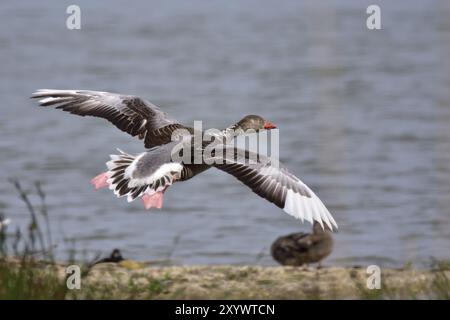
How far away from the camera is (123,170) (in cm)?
698

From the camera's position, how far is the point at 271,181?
6.70 meters

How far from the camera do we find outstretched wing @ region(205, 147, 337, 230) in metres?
6.50

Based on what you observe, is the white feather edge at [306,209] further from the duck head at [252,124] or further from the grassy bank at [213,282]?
the duck head at [252,124]

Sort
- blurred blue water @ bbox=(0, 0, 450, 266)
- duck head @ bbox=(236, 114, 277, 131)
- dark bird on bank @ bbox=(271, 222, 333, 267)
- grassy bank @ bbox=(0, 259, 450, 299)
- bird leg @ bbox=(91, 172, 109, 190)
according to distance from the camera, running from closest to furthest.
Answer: grassy bank @ bbox=(0, 259, 450, 299), bird leg @ bbox=(91, 172, 109, 190), duck head @ bbox=(236, 114, 277, 131), dark bird on bank @ bbox=(271, 222, 333, 267), blurred blue water @ bbox=(0, 0, 450, 266)

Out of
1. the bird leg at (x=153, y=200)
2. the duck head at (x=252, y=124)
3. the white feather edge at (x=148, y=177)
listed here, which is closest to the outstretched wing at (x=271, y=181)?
the white feather edge at (x=148, y=177)

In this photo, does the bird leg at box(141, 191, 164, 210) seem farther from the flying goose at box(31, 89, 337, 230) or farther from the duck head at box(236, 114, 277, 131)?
the duck head at box(236, 114, 277, 131)

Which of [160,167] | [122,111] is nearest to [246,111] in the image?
[122,111]

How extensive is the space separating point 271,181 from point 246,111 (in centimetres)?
1068

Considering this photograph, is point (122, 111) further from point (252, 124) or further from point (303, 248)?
point (303, 248)

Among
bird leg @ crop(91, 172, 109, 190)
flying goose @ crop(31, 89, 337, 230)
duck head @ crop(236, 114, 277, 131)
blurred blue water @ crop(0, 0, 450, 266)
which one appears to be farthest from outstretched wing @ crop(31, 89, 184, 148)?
blurred blue water @ crop(0, 0, 450, 266)

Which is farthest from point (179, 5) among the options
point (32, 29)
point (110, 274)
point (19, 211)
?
point (110, 274)

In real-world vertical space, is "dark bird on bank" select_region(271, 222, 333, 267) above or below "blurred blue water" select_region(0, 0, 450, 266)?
below

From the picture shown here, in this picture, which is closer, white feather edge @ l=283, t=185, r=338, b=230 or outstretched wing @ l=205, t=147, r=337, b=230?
→ white feather edge @ l=283, t=185, r=338, b=230

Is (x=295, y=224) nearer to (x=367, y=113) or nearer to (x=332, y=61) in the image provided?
(x=367, y=113)
